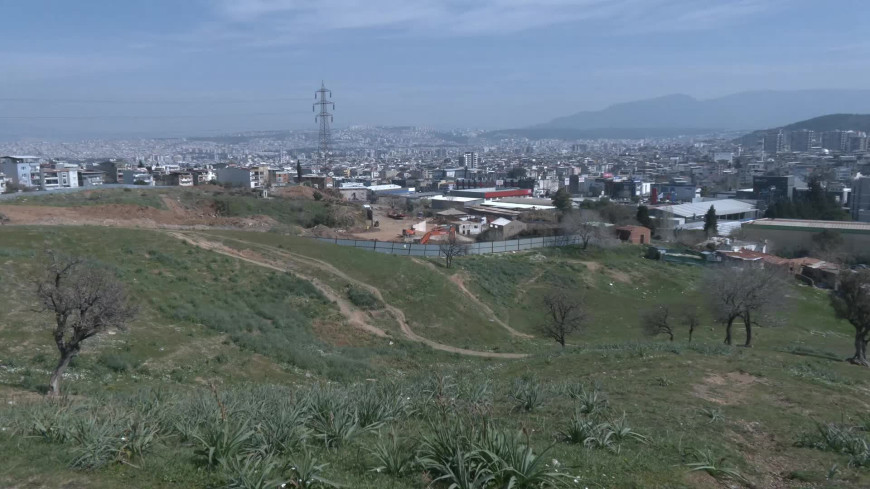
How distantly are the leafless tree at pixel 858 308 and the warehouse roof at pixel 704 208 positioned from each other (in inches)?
2260

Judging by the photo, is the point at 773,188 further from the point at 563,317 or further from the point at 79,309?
the point at 79,309

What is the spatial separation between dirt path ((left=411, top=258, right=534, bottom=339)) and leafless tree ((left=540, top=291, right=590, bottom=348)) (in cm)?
235

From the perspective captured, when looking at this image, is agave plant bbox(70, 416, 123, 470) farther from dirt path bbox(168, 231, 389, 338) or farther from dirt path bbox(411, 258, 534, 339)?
dirt path bbox(411, 258, 534, 339)

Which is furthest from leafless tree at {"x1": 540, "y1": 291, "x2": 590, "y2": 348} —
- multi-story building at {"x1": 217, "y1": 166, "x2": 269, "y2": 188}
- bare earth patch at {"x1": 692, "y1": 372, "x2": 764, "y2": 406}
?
multi-story building at {"x1": 217, "y1": 166, "x2": 269, "y2": 188}

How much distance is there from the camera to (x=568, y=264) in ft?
135

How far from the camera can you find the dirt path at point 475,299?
1121 inches

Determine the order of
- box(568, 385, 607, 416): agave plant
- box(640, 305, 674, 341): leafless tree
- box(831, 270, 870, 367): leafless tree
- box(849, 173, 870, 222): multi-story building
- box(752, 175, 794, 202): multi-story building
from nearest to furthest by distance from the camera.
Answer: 1. box(568, 385, 607, 416): agave plant
2. box(831, 270, 870, 367): leafless tree
3. box(640, 305, 674, 341): leafless tree
4. box(849, 173, 870, 222): multi-story building
5. box(752, 175, 794, 202): multi-story building

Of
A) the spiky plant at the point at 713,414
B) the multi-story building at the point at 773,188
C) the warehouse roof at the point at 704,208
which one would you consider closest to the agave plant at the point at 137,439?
the spiky plant at the point at 713,414

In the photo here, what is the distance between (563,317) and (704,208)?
64.9m

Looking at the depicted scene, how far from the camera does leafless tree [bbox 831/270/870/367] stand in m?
19.1

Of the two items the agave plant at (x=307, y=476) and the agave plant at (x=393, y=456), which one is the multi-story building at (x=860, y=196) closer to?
the agave plant at (x=393, y=456)

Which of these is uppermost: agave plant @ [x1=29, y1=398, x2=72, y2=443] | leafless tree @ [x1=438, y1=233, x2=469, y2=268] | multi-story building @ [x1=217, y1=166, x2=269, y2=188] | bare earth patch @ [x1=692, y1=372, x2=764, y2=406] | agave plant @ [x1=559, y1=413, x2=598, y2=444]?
multi-story building @ [x1=217, y1=166, x2=269, y2=188]

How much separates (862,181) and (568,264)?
73.8 meters

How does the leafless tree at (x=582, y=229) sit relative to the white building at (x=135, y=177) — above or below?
below
